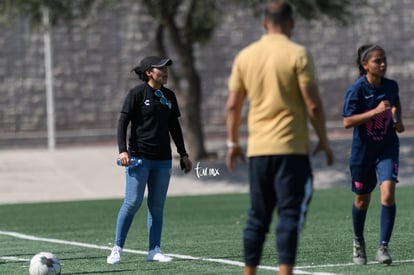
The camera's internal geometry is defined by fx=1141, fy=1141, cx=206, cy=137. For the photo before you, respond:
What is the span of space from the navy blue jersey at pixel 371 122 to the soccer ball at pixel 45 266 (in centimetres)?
279

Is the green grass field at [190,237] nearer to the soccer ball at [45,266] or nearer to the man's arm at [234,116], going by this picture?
the soccer ball at [45,266]

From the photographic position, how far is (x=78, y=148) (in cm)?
3167

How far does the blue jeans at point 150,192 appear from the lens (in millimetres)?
10898

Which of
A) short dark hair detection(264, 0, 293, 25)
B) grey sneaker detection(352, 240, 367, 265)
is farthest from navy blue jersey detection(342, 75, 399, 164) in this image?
short dark hair detection(264, 0, 293, 25)

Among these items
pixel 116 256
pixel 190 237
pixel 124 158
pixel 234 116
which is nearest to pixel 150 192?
pixel 124 158

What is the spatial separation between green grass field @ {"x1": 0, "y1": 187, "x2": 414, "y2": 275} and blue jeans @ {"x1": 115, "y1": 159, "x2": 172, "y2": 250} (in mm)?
345

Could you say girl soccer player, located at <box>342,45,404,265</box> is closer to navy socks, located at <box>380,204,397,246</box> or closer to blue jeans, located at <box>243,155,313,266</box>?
navy socks, located at <box>380,204,397,246</box>

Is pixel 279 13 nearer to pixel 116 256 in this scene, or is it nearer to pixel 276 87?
pixel 276 87

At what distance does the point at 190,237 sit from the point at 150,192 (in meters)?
3.02

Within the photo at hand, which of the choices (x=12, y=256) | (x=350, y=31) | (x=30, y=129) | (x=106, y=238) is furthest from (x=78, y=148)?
(x=12, y=256)

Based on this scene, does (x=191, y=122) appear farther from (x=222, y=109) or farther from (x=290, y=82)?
(x=290, y=82)

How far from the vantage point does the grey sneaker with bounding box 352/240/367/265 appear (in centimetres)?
1019

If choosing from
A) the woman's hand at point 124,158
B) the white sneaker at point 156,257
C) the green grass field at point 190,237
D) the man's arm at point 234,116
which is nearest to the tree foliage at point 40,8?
the green grass field at point 190,237

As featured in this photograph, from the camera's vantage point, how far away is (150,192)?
11.1 meters
